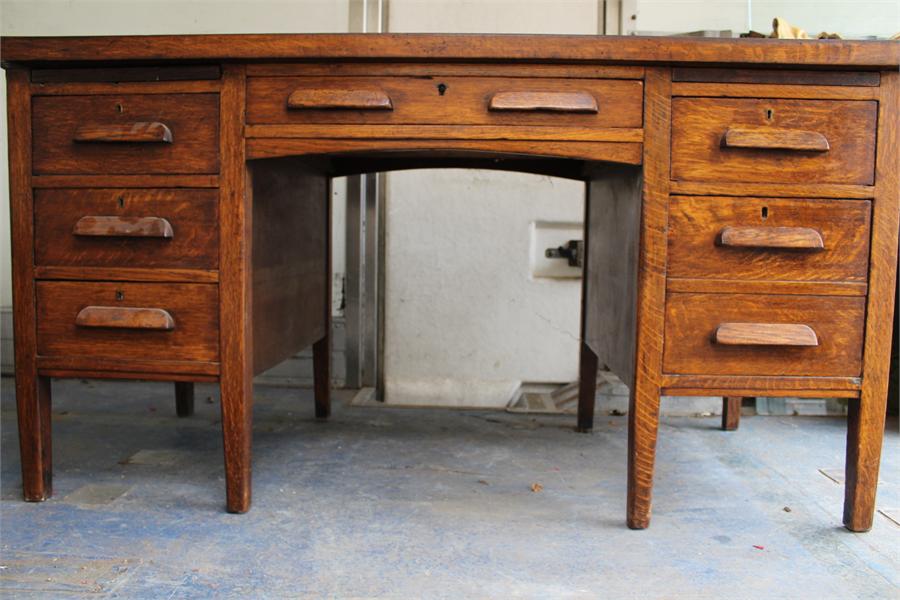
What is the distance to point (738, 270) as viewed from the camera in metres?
1.47

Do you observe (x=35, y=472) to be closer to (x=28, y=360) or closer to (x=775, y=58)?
(x=28, y=360)

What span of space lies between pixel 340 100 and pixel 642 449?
92cm

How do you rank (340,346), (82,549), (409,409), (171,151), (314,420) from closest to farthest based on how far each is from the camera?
(82,549)
(171,151)
(314,420)
(409,409)
(340,346)

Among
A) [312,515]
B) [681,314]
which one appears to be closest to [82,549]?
[312,515]

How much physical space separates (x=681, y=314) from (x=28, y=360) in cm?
137

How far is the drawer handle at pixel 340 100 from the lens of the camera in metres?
1.46

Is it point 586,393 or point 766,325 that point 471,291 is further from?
point 766,325

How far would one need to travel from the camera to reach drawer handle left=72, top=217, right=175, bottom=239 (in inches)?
59.9

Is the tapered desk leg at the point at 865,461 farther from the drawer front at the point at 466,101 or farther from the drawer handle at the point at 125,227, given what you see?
the drawer handle at the point at 125,227

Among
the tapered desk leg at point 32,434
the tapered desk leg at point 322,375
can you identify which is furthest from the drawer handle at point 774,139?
the tapered desk leg at point 32,434

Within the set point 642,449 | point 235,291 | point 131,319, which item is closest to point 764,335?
point 642,449

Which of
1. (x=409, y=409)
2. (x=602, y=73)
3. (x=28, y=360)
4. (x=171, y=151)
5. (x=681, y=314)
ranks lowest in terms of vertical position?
(x=409, y=409)

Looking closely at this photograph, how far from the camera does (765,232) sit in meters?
1.45

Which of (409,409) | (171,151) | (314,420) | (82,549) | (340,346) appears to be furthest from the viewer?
(340,346)
